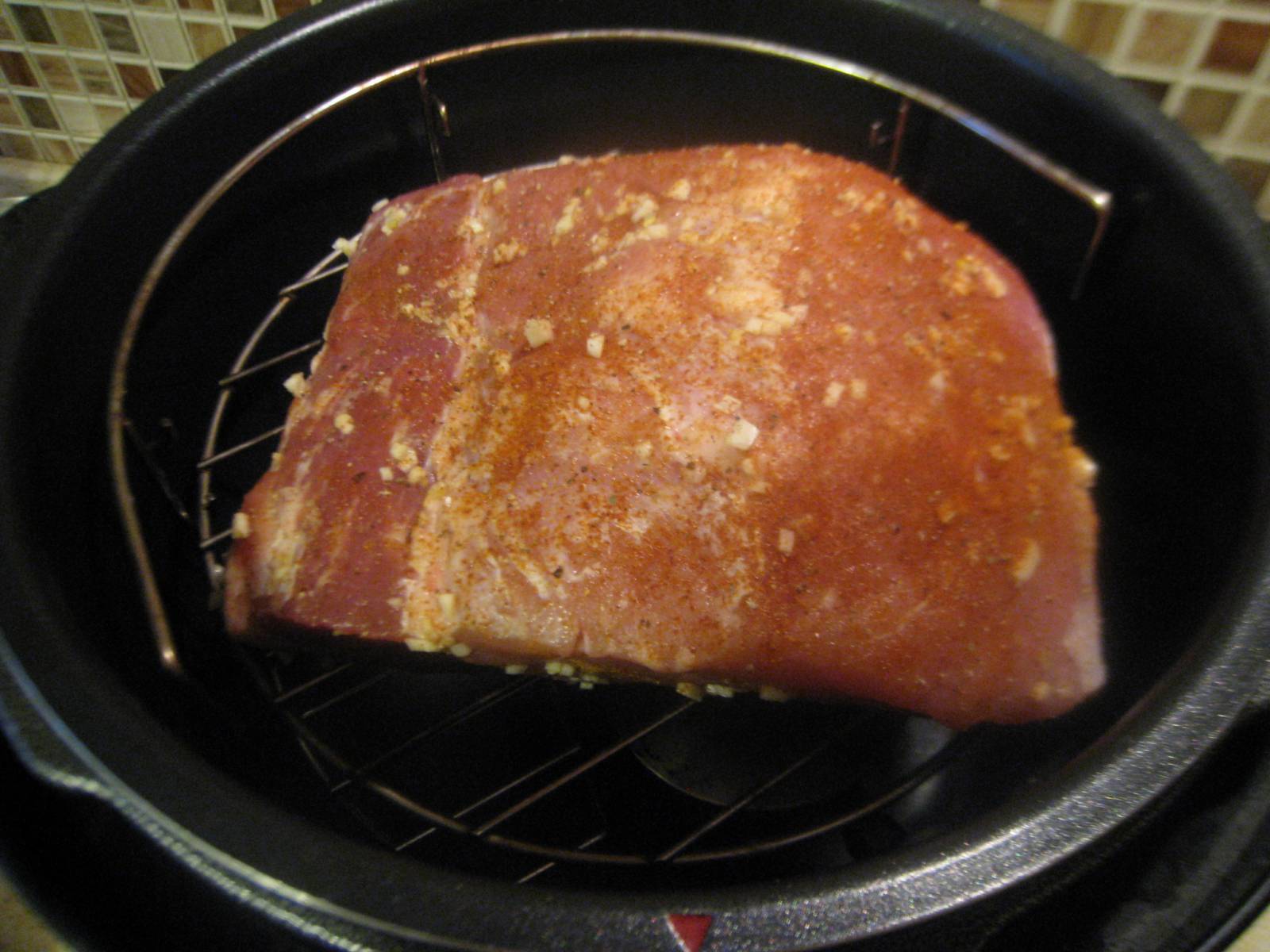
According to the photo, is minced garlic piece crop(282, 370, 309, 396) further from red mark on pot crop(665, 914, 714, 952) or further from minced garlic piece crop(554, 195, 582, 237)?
red mark on pot crop(665, 914, 714, 952)

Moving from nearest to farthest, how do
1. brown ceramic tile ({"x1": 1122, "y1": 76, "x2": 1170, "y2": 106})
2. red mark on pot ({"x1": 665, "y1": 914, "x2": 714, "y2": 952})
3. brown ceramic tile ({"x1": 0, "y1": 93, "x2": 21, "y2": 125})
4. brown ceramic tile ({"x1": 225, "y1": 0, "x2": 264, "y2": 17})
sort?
red mark on pot ({"x1": 665, "y1": 914, "x2": 714, "y2": 952})
brown ceramic tile ({"x1": 1122, "y1": 76, "x2": 1170, "y2": 106})
brown ceramic tile ({"x1": 225, "y1": 0, "x2": 264, "y2": 17})
brown ceramic tile ({"x1": 0, "y1": 93, "x2": 21, "y2": 125})

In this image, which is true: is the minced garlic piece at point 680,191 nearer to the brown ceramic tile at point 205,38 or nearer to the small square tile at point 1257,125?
the small square tile at point 1257,125

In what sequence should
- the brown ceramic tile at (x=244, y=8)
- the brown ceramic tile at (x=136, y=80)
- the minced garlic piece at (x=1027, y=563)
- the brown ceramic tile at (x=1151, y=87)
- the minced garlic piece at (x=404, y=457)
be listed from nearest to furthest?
the minced garlic piece at (x=1027, y=563) → the minced garlic piece at (x=404, y=457) → the brown ceramic tile at (x=1151, y=87) → the brown ceramic tile at (x=244, y=8) → the brown ceramic tile at (x=136, y=80)

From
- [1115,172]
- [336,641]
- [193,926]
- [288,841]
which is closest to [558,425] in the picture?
[336,641]

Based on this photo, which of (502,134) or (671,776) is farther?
(502,134)

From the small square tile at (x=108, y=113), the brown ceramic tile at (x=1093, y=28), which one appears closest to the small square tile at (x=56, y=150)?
the small square tile at (x=108, y=113)

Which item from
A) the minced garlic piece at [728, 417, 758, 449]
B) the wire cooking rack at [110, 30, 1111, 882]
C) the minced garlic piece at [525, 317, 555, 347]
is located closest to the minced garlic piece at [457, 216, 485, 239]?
the minced garlic piece at [525, 317, 555, 347]

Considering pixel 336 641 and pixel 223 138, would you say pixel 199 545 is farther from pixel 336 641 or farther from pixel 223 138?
pixel 223 138
